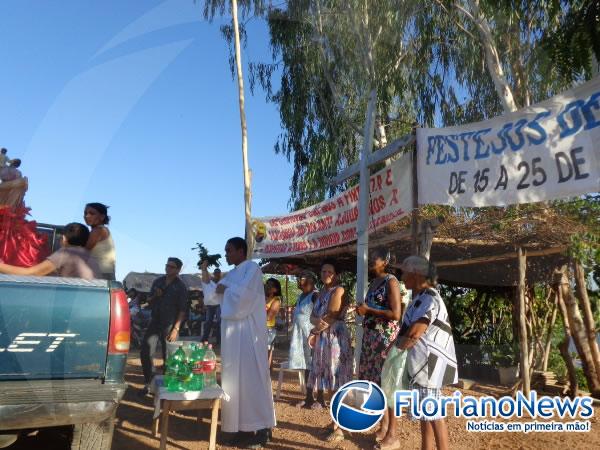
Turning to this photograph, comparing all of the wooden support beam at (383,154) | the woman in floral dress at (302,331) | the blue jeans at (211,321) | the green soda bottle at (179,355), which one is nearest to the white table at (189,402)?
the green soda bottle at (179,355)

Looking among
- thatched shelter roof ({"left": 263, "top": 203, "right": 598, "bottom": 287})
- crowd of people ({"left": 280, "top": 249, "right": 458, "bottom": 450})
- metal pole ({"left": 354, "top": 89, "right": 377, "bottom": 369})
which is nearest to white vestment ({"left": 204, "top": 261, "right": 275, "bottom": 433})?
crowd of people ({"left": 280, "top": 249, "right": 458, "bottom": 450})

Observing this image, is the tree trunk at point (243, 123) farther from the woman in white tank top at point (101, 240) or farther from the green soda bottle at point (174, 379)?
the green soda bottle at point (174, 379)

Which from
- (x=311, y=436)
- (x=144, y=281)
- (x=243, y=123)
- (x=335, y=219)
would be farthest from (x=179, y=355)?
(x=144, y=281)

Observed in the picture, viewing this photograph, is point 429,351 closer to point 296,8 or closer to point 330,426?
point 330,426

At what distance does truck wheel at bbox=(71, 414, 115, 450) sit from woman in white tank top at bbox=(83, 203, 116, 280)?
1.40 m

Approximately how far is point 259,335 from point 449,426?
2.27 m

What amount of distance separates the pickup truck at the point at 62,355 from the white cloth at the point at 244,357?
1169 millimetres

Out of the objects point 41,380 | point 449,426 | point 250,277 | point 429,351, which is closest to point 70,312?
point 41,380

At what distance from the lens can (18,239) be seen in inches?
179

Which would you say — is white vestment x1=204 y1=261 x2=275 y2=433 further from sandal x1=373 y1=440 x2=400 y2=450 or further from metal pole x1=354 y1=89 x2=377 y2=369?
metal pole x1=354 y1=89 x2=377 y2=369

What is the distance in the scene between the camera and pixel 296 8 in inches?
498

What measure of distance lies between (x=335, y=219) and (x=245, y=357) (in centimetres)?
320

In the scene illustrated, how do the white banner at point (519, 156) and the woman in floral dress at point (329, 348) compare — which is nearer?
the white banner at point (519, 156)

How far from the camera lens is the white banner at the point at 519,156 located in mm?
3637
